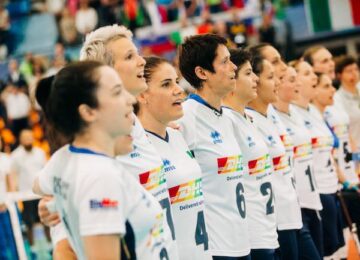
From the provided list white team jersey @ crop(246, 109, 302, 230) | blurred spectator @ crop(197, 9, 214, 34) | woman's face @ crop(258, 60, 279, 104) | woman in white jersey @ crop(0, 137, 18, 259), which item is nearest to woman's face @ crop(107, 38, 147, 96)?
white team jersey @ crop(246, 109, 302, 230)

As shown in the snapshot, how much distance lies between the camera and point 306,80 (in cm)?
684

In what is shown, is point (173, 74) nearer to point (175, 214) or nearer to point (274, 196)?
point (175, 214)

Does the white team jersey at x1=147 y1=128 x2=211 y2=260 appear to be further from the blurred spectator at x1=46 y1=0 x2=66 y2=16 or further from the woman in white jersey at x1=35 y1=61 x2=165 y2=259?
the blurred spectator at x1=46 y1=0 x2=66 y2=16

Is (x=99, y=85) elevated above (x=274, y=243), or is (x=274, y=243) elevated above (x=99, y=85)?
(x=99, y=85)

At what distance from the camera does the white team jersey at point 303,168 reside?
20.5ft

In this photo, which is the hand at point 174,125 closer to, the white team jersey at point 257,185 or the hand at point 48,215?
the white team jersey at point 257,185

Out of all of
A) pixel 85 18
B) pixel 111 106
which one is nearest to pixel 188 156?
pixel 111 106

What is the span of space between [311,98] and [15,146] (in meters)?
8.45

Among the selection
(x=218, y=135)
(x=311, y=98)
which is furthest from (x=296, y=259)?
(x=311, y=98)

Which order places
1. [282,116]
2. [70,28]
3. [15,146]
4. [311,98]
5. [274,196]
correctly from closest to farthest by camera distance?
[274,196] → [282,116] → [311,98] → [15,146] → [70,28]

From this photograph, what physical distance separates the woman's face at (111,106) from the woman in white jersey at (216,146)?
70.0 inches

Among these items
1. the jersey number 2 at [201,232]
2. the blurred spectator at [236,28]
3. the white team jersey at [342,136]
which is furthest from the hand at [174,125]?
the blurred spectator at [236,28]

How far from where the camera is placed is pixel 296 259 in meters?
5.34

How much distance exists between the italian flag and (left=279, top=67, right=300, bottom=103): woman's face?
9186 millimetres
